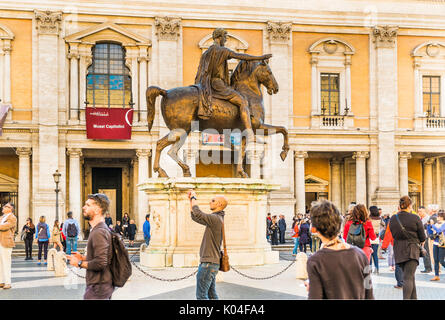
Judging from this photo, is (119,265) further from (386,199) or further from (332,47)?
(332,47)

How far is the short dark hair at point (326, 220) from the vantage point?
14.3 ft

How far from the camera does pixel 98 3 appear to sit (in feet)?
103

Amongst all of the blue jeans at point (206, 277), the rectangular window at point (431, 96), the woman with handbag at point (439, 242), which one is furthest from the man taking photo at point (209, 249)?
the rectangular window at point (431, 96)

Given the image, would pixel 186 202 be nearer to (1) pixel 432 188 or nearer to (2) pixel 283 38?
(2) pixel 283 38

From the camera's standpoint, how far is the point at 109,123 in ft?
102

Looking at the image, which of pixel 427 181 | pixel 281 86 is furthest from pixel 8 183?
pixel 427 181

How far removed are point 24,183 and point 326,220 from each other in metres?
28.2

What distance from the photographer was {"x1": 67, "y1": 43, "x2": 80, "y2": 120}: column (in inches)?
1234

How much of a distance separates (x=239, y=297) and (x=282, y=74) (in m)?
24.5

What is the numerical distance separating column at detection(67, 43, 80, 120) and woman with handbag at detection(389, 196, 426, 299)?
964 inches

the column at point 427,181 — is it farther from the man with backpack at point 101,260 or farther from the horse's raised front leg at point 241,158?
the man with backpack at point 101,260
